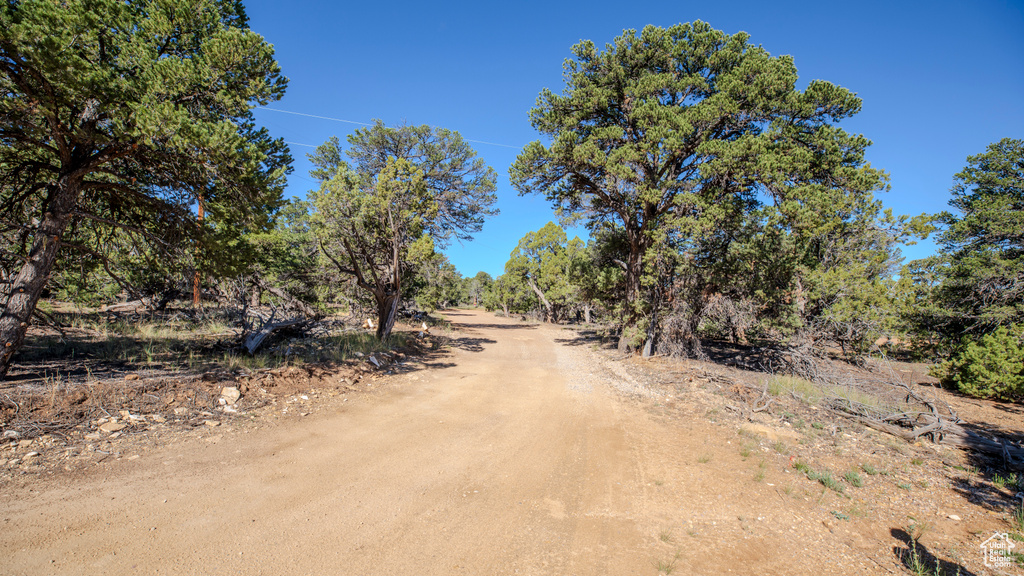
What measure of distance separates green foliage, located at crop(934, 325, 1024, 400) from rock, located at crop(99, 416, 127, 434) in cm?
1735

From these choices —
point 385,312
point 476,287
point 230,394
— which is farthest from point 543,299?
point 476,287

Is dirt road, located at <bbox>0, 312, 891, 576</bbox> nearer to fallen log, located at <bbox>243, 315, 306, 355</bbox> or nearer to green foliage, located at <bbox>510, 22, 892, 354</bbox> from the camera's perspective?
fallen log, located at <bbox>243, 315, 306, 355</bbox>

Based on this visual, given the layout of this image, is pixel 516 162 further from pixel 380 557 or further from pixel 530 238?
pixel 530 238

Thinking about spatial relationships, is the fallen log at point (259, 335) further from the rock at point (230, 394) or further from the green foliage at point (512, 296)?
the green foliage at point (512, 296)

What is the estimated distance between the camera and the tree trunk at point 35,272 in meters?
5.33

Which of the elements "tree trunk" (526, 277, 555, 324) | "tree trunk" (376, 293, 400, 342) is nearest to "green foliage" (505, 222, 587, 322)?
"tree trunk" (526, 277, 555, 324)

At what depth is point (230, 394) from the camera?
590 cm

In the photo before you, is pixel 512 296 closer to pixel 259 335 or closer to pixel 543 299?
pixel 543 299

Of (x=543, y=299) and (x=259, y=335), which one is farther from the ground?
(x=543, y=299)

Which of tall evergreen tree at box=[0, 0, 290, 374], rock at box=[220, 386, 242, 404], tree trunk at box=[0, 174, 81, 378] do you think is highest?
tall evergreen tree at box=[0, 0, 290, 374]

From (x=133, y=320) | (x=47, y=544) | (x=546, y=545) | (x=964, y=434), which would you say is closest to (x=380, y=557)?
(x=546, y=545)

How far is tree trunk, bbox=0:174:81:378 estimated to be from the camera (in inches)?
210

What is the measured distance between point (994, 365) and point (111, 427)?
18.0 m

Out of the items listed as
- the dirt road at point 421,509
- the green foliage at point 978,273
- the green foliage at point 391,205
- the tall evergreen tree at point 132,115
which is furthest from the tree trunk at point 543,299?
the tall evergreen tree at point 132,115
